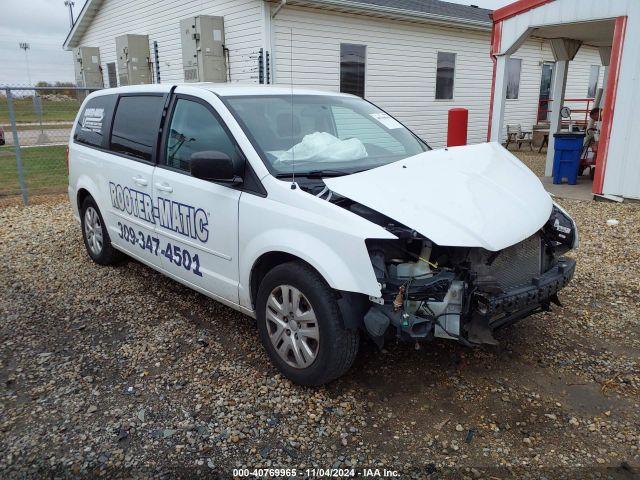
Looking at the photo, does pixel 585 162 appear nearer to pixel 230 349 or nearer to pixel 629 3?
pixel 629 3

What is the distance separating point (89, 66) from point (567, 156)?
52.1 ft

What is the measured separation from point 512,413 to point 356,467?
1008mm

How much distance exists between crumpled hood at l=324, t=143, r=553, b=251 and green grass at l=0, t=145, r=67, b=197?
334 inches

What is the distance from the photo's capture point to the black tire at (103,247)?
17.0 feet

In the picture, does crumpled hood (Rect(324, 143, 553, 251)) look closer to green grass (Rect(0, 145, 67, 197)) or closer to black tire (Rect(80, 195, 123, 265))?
black tire (Rect(80, 195, 123, 265))

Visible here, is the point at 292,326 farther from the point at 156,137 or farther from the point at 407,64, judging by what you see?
the point at 407,64

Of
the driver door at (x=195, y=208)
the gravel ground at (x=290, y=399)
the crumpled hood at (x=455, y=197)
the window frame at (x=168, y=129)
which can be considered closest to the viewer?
the gravel ground at (x=290, y=399)

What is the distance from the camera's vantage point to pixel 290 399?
10.2ft

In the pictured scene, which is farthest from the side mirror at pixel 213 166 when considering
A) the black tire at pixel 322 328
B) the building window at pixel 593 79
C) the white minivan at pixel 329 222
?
the building window at pixel 593 79

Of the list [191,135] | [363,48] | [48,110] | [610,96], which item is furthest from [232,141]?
[363,48]

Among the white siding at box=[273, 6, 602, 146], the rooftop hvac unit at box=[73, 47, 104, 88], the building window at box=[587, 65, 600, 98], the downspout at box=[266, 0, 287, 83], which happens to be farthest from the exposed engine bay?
the building window at box=[587, 65, 600, 98]

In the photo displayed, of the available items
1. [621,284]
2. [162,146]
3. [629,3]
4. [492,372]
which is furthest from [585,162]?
[162,146]

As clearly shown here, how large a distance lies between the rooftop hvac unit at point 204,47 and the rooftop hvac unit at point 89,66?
7608 mm

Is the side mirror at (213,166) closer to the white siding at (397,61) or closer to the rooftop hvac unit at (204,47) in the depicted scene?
the white siding at (397,61)
